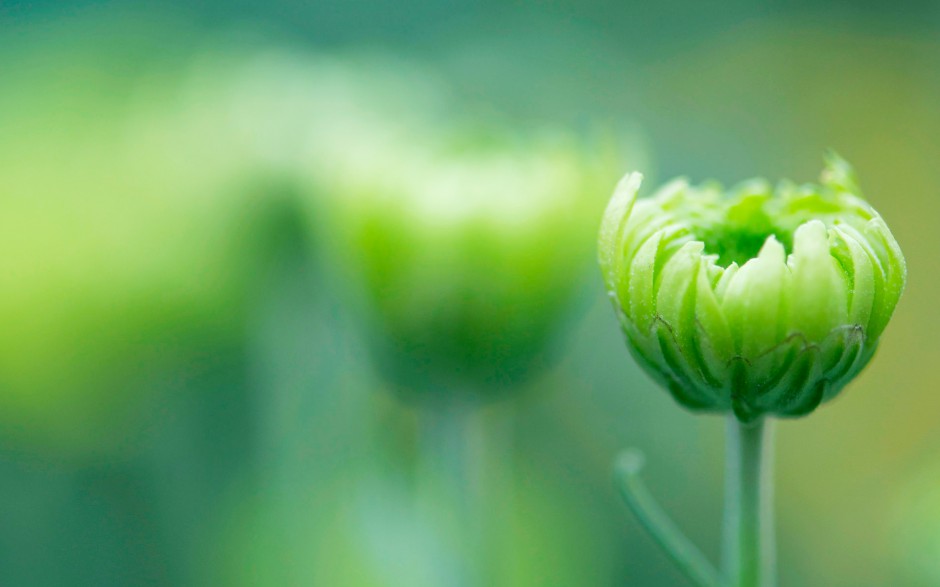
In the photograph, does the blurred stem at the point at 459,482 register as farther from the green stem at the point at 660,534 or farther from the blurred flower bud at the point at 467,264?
the green stem at the point at 660,534

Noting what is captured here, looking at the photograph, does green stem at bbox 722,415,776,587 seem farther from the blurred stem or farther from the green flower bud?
the blurred stem

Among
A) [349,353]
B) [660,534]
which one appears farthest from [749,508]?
[349,353]

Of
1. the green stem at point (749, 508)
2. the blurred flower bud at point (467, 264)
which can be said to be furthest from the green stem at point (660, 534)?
the blurred flower bud at point (467, 264)

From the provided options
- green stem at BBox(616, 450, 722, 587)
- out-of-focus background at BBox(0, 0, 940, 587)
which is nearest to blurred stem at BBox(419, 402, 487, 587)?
out-of-focus background at BBox(0, 0, 940, 587)

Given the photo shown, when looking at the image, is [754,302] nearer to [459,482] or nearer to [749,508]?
[749,508]

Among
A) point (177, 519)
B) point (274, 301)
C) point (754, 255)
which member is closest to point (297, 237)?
point (274, 301)

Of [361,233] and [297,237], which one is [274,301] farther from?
[361,233]
